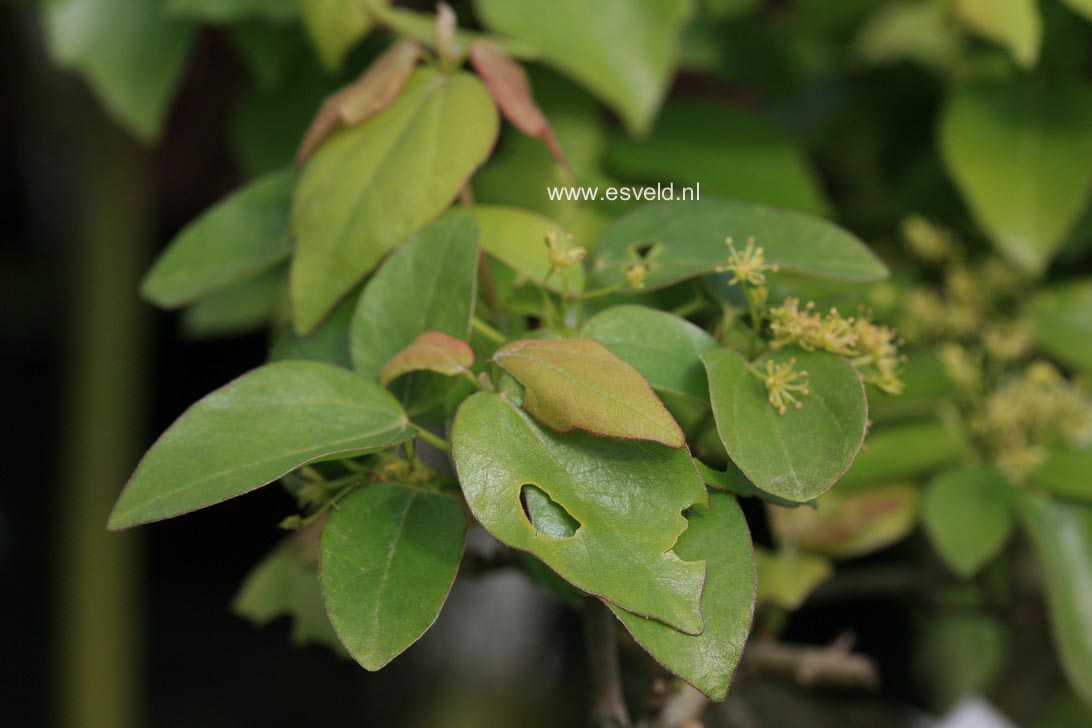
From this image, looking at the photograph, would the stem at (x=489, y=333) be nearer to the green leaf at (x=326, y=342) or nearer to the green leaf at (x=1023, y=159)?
the green leaf at (x=326, y=342)

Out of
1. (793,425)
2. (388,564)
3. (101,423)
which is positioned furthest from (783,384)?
(101,423)

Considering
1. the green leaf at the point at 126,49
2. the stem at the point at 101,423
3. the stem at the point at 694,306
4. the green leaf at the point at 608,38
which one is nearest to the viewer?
the stem at the point at 694,306

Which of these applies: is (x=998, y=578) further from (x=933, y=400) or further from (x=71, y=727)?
(x=71, y=727)

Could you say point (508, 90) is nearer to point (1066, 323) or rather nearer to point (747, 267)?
point (747, 267)

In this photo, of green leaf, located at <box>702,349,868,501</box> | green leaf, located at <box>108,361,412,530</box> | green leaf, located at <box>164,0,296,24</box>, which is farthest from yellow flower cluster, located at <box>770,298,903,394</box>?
green leaf, located at <box>164,0,296,24</box>

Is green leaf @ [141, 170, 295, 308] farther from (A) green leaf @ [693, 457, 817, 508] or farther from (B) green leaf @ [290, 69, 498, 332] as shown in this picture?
(A) green leaf @ [693, 457, 817, 508]

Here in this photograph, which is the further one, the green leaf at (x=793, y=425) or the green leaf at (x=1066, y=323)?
the green leaf at (x=1066, y=323)

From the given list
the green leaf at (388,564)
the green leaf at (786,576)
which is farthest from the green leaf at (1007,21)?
the green leaf at (388,564)
